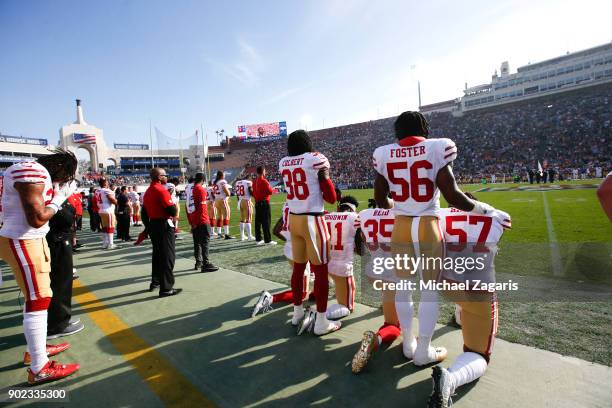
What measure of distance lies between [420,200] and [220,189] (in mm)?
8375

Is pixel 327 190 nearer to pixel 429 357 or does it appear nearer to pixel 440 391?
pixel 429 357

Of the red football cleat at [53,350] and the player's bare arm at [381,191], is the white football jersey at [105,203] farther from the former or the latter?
the player's bare arm at [381,191]

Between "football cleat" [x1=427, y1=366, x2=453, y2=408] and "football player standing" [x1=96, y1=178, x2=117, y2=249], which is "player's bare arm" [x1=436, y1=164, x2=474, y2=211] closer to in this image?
"football cleat" [x1=427, y1=366, x2=453, y2=408]

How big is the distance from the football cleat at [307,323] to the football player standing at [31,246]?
78.7 inches

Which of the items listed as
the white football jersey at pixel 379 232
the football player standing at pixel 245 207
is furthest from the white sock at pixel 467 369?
the football player standing at pixel 245 207

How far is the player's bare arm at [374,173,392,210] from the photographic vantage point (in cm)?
284

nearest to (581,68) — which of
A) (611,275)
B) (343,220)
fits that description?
(611,275)

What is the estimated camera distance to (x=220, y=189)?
10156mm

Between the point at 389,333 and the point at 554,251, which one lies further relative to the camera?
the point at 554,251

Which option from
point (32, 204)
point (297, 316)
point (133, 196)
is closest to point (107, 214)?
point (133, 196)

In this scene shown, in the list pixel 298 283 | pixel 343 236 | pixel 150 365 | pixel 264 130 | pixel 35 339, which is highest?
pixel 264 130

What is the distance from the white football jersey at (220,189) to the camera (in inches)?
396

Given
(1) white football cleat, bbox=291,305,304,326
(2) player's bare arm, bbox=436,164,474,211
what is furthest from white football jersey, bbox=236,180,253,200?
(2) player's bare arm, bbox=436,164,474,211

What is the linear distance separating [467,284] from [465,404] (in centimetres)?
78
